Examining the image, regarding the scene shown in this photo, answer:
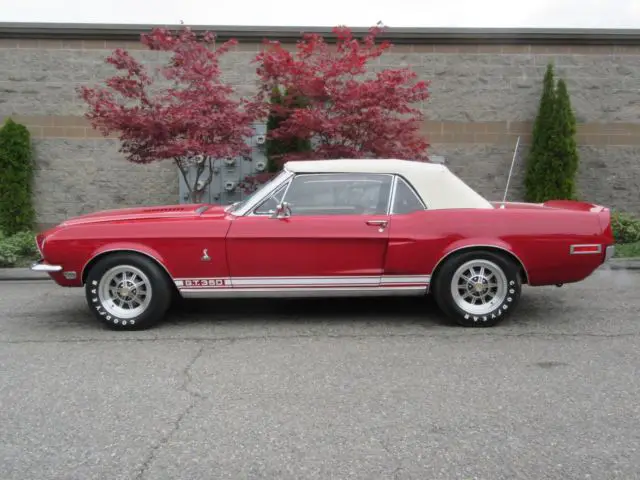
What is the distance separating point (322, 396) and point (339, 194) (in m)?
2.45

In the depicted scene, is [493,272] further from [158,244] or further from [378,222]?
[158,244]

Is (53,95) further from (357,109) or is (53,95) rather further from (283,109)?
(357,109)

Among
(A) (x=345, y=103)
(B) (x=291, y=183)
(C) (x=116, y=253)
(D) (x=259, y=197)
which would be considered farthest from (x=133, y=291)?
(A) (x=345, y=103)

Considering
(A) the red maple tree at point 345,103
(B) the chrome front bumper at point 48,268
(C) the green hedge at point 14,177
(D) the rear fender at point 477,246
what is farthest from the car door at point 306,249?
(C) the green hedge at point 14,177

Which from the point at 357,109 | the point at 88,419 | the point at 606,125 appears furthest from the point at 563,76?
the point at 88,419

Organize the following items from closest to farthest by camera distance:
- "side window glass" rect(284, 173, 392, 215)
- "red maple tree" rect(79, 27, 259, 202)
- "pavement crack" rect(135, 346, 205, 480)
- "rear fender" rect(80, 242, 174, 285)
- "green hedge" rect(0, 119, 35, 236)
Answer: "pavement crack" rect(135, 346, 205, 480) → "rear fender" rect(80, 242, 174, 285) → "side window glass" rect(284, 173, 392, 215) → "red maple tree" rect(79, 27, 259, 202) → "green hedge" rect(0, 119, 35, 236)

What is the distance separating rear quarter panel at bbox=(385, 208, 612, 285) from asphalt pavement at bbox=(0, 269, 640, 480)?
1.80ft

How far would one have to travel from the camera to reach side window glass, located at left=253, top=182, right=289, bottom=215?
6.38m

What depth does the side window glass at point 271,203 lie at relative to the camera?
6.38m

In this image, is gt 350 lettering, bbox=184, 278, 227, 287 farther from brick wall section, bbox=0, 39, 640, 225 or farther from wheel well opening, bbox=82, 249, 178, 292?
brick wall section, bbox=0, 39, 640, 225

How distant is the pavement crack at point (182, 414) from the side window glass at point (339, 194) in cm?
166

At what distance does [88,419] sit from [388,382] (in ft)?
6.24

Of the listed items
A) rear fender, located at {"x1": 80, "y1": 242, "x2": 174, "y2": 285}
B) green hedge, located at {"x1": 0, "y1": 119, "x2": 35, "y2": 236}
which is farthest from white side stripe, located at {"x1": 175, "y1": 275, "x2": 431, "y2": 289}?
green hedge, located at {"x1": 0, "y1": 119, "x2": 35, "y2": 236}

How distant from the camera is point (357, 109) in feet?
31.9
